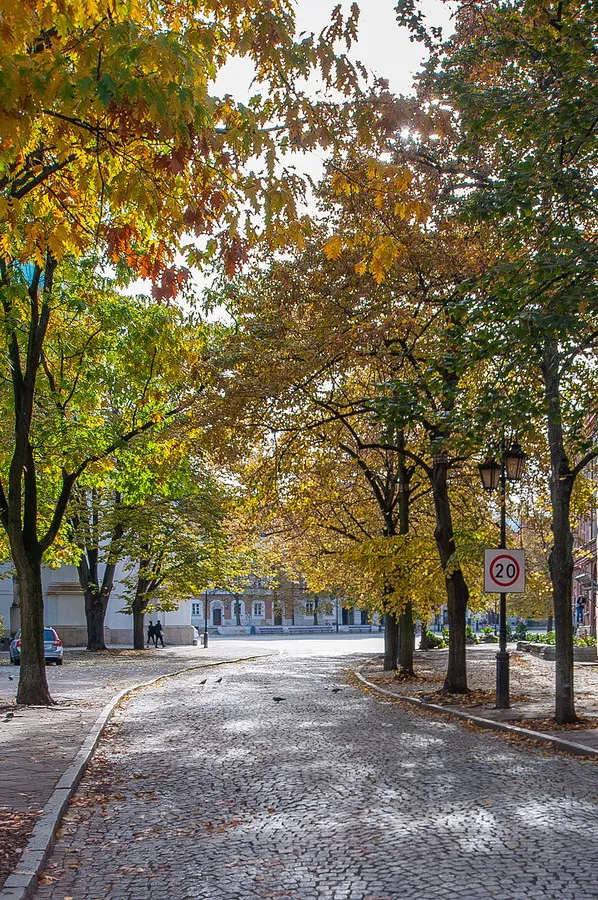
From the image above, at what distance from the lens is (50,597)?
57.4 meters

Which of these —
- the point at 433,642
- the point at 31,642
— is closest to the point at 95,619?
the point at 433,642

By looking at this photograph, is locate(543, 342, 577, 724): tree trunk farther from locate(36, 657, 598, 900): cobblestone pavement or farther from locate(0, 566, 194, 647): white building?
locate(0, 566, 194, 647): white building

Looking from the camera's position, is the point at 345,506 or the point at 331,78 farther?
the point at 345,506

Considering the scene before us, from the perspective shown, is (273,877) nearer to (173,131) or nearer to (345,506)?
(173,131)

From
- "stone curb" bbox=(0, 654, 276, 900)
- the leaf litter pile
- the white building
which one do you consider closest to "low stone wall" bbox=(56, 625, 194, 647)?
the white building

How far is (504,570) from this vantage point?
56.5ft

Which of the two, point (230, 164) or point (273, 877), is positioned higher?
point (230, 164)

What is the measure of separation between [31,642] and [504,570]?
817 centimetres

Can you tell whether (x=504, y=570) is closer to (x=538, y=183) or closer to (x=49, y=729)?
(x=538, y=183)

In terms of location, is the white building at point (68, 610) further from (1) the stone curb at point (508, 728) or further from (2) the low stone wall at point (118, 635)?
(1) the stone curb at point (508, 728)

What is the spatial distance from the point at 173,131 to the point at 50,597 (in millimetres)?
54013

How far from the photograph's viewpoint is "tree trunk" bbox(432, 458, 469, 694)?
2014 cm

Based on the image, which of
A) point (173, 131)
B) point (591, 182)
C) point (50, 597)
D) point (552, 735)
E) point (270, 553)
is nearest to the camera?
point (173, 131)

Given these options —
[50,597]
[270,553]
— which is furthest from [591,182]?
[50,597]
